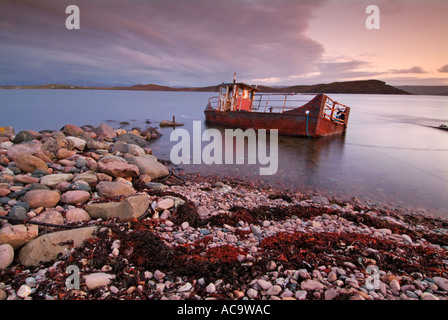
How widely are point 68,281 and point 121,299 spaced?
2.74ft

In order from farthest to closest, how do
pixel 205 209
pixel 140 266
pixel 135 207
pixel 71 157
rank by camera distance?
pixel 71 157 → pixel 205 209 → pixel 135 207 → pixel 140 266

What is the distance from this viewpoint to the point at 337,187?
9305 mm

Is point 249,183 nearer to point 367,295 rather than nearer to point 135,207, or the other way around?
point 135,207

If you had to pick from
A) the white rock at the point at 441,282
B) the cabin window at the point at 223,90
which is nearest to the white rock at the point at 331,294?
the white rock at the point at 441,282

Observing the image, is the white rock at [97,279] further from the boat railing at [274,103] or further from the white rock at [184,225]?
the boat railing at [274,103]

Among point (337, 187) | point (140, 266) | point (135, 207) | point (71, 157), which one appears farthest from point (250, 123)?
point (140, 266)

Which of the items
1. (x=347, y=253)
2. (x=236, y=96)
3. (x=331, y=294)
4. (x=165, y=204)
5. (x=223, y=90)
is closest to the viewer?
(x=331, y=294)

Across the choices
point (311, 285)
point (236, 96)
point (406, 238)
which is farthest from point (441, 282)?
point (236, 96)

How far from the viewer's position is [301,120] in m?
18.9

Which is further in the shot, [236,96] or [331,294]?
[236,96]

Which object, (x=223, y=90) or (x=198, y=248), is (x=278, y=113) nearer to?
(x=223, y=90)

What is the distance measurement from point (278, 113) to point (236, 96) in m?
5.00

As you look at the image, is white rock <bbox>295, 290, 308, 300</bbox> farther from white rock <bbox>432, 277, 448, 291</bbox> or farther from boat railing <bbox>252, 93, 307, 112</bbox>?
boat railing <bbox>252, 93, 307, 112</bbox>

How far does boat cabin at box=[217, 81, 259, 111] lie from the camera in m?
22.4
